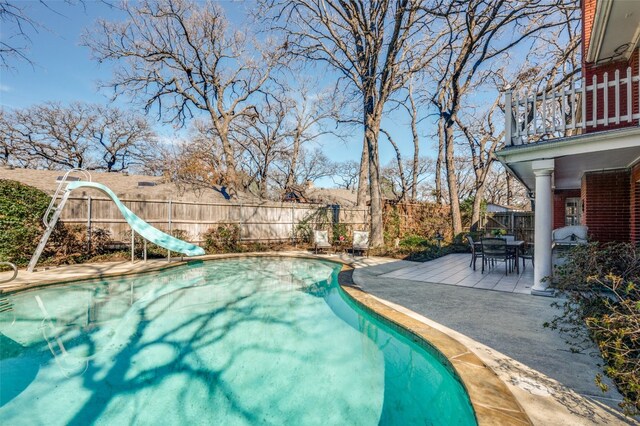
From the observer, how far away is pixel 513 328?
135 inches

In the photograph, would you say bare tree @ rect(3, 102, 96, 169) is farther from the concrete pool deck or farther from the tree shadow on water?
the tree shadow on water

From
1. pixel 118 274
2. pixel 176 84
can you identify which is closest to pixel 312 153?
pixel 176 84

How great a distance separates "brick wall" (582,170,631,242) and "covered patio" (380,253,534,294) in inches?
63.6

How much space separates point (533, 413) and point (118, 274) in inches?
307

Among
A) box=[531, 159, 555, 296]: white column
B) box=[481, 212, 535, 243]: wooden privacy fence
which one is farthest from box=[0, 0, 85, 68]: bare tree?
box=[481, 212, 535, 243]: wooden privacy fence

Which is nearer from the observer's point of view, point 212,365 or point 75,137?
point 212,365

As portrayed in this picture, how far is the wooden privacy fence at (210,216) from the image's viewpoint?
29.3ft

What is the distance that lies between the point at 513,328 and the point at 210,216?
10.2m

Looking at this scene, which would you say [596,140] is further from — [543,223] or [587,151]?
[543,223]

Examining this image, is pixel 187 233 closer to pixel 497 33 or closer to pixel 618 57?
pixel 618 57

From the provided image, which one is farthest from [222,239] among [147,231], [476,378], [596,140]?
[596,140]

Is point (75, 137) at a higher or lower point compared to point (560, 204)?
higher

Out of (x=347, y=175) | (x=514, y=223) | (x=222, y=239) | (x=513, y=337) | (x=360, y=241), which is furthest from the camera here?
(x=347, y=175)

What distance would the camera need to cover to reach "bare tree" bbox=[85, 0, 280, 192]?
13.6 metres
